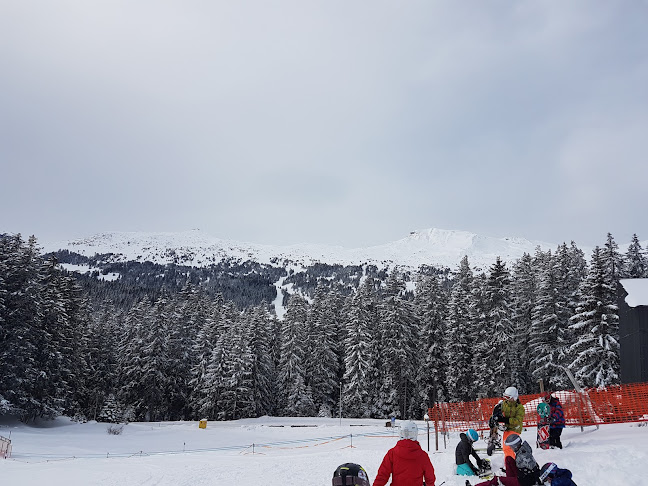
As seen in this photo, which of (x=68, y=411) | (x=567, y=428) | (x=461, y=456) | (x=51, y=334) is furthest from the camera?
(x=68, y=411)

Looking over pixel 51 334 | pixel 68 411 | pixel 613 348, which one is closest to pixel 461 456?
pixel 613 348

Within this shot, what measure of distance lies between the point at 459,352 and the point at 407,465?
3957 centimetres

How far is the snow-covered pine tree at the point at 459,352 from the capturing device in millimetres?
43125

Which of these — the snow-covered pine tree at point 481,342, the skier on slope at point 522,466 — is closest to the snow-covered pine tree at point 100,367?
the snow-covered pine tree at point 481,342

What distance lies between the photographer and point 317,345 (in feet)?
166

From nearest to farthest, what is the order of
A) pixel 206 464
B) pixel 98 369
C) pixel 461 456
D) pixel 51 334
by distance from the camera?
pixel 461 456 < pixel 206 464 < pixel 51 334 < pixel 98 369

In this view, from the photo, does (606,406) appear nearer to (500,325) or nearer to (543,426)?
(543,426)

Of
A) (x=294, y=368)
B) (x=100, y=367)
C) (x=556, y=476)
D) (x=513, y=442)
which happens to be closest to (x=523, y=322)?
(x=294, y=368)

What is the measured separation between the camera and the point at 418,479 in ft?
21.4

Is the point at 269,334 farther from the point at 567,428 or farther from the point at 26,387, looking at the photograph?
the point at 567,428

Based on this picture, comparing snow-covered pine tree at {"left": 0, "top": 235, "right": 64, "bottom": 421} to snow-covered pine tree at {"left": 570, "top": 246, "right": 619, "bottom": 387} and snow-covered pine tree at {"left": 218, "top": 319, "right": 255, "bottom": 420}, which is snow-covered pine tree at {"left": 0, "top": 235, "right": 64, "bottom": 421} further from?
snow-covered pine tree at {"left": 570, "top": 246, "right": 619, "bottom": 387}

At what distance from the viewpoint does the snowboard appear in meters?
12.2

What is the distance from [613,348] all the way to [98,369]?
171ft

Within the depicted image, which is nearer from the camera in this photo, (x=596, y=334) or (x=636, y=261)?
(x=596, y=334)
